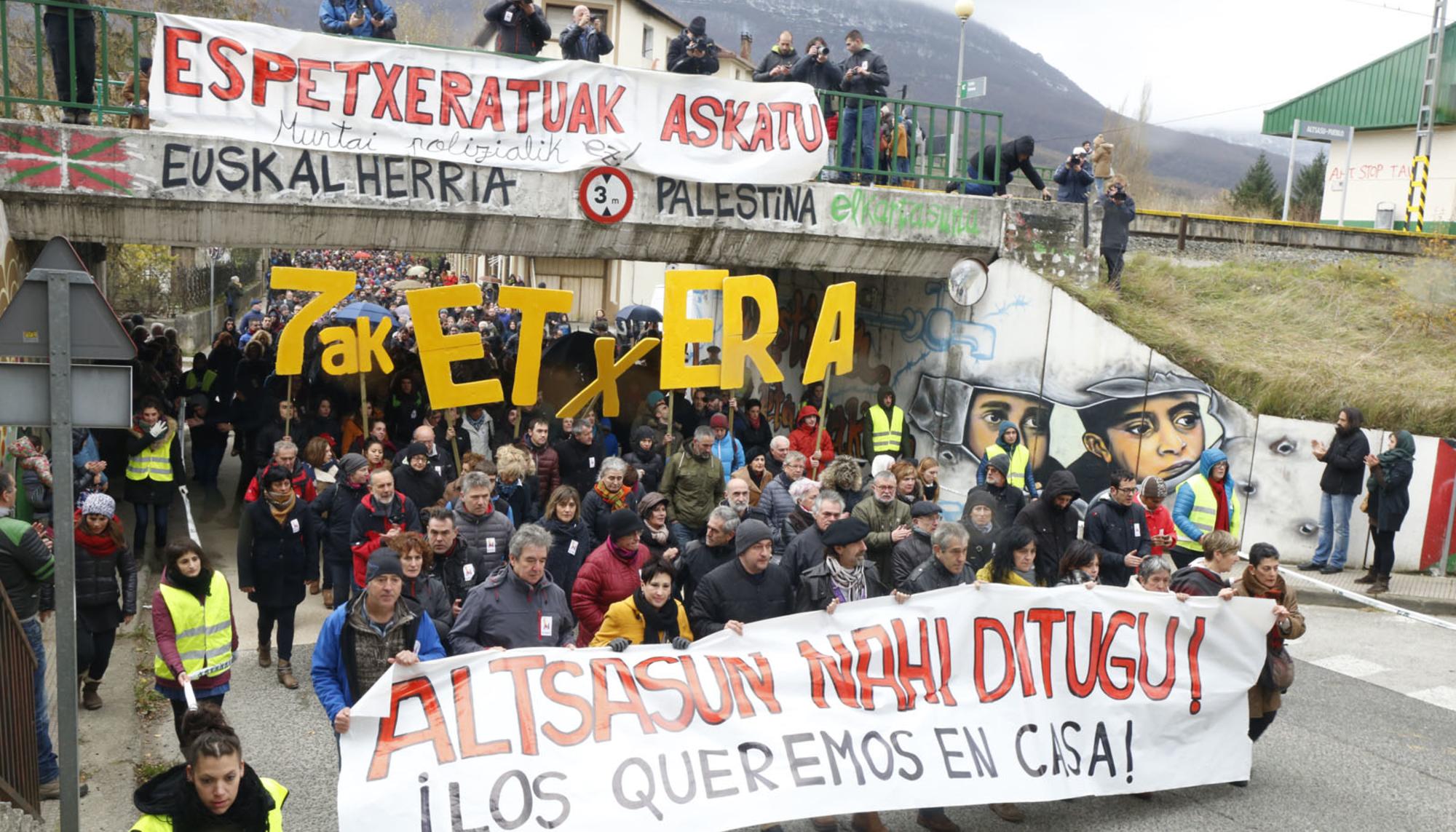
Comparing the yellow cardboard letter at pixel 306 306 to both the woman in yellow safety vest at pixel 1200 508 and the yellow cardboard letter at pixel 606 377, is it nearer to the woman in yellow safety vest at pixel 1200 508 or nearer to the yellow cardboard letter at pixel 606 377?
the yellow cardboard letter at pixel 606 377

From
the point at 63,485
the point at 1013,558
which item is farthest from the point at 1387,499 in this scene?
the point at 63,485

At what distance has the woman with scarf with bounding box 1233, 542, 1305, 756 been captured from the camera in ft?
23.5

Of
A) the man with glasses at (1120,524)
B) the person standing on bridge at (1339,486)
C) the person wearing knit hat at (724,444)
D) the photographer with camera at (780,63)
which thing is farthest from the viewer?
the photographer with camera at (780,63)

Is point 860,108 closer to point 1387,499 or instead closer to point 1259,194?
point 1387,499

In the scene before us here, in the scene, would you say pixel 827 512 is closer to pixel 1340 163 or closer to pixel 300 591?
pixel 300 591

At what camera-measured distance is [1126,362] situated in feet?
46.0

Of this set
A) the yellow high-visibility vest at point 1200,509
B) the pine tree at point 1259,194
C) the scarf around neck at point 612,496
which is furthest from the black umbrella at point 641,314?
the pine tree at point 1259,194

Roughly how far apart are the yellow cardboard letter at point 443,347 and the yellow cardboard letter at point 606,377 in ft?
4.34

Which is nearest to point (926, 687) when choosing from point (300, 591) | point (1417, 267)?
point (300, 591)

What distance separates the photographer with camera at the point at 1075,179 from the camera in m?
15.5

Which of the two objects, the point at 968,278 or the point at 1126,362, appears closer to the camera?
the point at 1126,362

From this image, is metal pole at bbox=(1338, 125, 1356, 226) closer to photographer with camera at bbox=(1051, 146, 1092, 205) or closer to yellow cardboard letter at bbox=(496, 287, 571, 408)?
photographer with camera at bbox=(1051, 146, 1092, 205)

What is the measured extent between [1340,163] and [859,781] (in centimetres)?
3456

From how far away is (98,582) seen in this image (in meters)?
7.60
